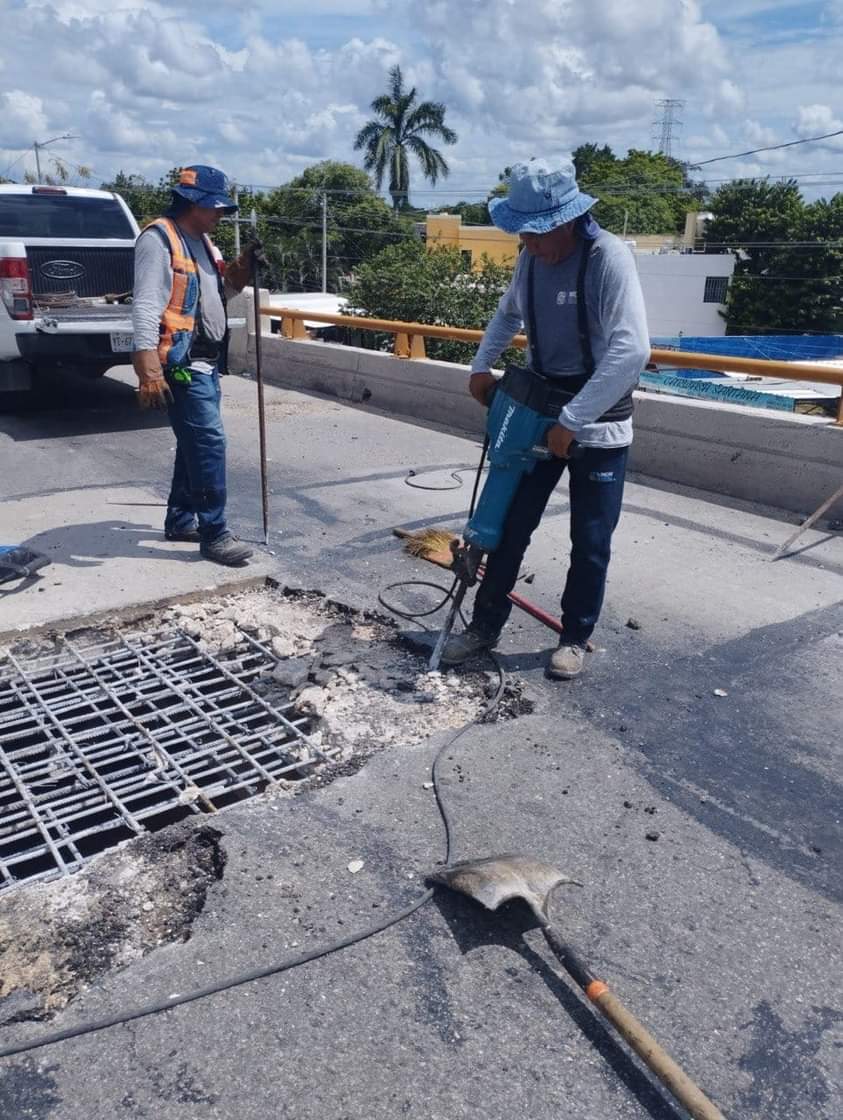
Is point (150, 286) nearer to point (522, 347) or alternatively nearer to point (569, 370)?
point (569, 370)

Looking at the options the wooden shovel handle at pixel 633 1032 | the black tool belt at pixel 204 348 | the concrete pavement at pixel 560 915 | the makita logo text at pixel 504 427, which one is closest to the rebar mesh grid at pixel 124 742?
the concrete pavement at pixel 560 915

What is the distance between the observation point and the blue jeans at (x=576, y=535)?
398 cm

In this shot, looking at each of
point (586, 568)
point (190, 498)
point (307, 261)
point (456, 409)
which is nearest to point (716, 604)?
point (586, 568)

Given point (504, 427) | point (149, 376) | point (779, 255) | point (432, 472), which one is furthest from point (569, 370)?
point (779, 255)

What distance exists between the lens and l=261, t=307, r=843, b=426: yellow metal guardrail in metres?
6.09

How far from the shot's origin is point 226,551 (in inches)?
207

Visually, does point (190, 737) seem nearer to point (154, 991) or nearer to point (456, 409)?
point (154, 991)

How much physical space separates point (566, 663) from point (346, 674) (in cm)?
95

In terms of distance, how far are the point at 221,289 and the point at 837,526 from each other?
13.6 ft

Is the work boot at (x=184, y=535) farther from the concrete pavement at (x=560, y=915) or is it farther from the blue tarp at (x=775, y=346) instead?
the blue tarp at (x=775, y=346)

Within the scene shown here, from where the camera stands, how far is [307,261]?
58.8 meters

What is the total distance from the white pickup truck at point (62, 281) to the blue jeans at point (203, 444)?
385 centimetres

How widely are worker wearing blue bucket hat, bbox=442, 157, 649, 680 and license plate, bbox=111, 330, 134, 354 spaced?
531 centimetres

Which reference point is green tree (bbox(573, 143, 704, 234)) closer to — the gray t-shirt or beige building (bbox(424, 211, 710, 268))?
beige building (bbox(424, 211, 710, 268))
